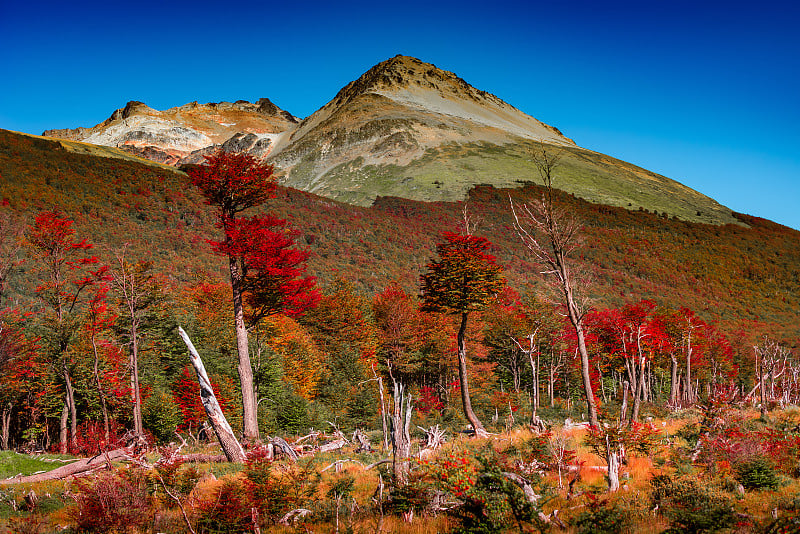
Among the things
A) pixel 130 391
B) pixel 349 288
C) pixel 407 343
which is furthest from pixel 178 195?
pixel 130 391

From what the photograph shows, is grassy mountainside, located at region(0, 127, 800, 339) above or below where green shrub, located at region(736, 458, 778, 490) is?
above

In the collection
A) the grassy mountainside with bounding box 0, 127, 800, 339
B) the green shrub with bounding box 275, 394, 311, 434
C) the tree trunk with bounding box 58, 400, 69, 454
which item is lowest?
the green shrub with bounding box 275, 394, 311, 434

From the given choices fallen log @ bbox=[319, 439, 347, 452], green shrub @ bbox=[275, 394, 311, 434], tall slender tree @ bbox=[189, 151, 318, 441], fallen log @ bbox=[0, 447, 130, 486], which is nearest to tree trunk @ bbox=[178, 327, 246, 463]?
tall slender tree @ bbox=[189, 151, 318, 441]

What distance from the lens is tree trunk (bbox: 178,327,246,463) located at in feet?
42.4

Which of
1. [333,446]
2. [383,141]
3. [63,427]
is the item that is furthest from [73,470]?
[383,141]

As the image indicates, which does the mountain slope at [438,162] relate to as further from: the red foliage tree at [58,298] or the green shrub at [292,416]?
the red foliage tree at [58,298]

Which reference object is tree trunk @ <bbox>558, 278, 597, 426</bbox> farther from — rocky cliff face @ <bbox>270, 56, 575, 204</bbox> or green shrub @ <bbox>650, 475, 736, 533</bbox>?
rocky cliff face @ <bbox>270, 56, 575, 204</bbox>

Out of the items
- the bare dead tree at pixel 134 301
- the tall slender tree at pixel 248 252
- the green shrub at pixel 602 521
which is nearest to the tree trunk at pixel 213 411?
the tall slender tree at pixel 248 252

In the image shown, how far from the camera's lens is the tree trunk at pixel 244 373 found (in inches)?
595

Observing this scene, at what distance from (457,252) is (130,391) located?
20.7m

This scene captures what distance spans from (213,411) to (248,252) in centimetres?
544

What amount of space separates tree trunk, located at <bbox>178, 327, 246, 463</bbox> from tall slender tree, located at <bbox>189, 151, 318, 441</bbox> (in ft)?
4.72

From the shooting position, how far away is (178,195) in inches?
3209

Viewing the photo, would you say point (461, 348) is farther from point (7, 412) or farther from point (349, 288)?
point (349, 288)
